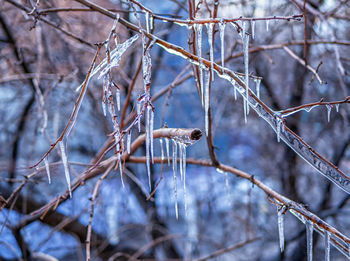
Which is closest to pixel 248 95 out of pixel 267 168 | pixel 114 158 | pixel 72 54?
pixel 114 158

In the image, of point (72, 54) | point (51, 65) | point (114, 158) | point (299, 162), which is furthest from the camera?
point (299, 162)

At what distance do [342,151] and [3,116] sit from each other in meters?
4.15

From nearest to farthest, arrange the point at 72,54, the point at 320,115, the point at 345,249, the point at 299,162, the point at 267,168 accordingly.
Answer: the point at 345,249 → the point at 72,54 → the point at 320,115 → the point at 299,162 → the point at 267,168

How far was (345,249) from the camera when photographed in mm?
1455

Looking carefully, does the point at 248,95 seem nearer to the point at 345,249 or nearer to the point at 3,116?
the point at 345,249

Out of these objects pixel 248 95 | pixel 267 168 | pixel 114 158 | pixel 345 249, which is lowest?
pixel 267 168

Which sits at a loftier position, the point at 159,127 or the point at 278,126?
the point at 278,126

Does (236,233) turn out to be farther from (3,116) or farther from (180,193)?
(3,116)

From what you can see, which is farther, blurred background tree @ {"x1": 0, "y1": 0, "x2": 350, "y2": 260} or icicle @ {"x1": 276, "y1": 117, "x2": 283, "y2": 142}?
blurred background tree @ {"x1": 0, "y1": 0, "x2": 350, "y2": 260}

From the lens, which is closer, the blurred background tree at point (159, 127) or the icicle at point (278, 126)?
the icicle at point (278, 126)

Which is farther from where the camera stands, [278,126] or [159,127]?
[159,127]

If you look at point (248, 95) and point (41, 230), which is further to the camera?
point (41, 230)

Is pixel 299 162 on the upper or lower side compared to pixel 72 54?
lower

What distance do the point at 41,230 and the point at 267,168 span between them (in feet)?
11.4
